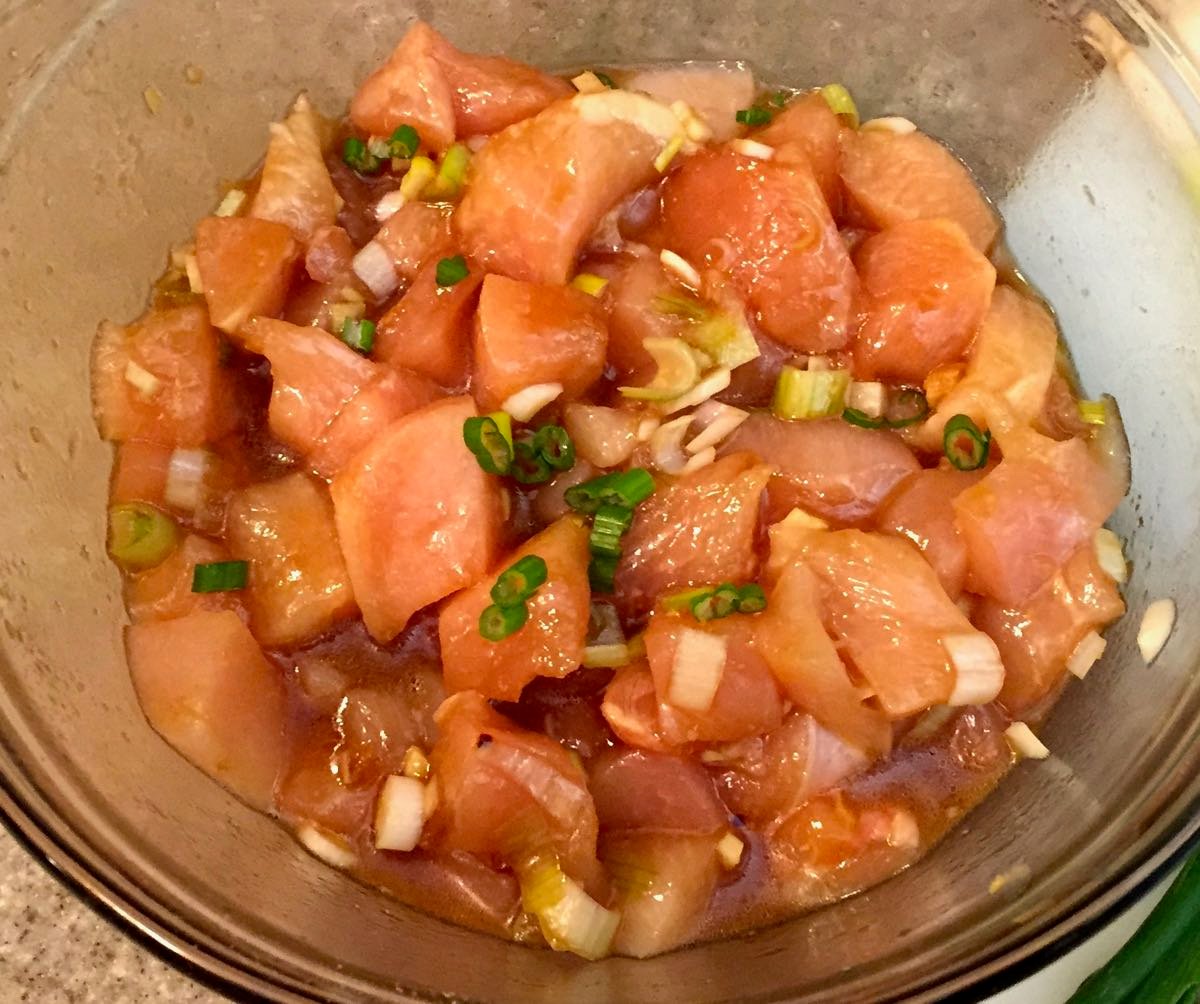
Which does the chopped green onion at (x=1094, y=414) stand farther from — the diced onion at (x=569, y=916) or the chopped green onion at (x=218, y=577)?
the chopped green onion at (x=218, y=577)

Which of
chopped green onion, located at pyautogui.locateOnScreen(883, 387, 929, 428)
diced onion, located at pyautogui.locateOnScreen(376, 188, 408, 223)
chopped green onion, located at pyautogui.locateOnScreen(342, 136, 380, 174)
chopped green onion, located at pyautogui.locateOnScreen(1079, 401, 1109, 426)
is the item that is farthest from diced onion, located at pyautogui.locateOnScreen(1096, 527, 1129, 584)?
chopped green onion, located at pyautogui.locateOnScreen(342, 136, 380, 174)

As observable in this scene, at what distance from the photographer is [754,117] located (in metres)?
2.41

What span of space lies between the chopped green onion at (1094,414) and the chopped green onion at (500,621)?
1.36 metres

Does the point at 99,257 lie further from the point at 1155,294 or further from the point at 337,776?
the point at 1155,294

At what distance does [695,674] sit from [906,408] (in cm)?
81

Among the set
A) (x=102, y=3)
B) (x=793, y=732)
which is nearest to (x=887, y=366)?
(x=793, y=732)

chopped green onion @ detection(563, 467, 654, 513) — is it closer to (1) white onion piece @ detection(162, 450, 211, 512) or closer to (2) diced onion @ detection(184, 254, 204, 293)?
(1) white onion piece @ detection(162, 450, 211, 512)

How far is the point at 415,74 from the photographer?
2.23m

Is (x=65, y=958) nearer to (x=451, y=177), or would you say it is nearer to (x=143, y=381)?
(x=143, y=381)

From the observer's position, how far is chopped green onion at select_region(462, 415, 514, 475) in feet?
6.01

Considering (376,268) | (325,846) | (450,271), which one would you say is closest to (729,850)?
(325,846)

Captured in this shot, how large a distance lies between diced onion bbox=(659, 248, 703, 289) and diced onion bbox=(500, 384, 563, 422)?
15.0 inches

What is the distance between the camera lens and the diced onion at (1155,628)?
1.94 meters

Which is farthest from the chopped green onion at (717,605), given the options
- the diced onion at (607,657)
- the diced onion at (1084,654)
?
the diced onion at (1084,654)
